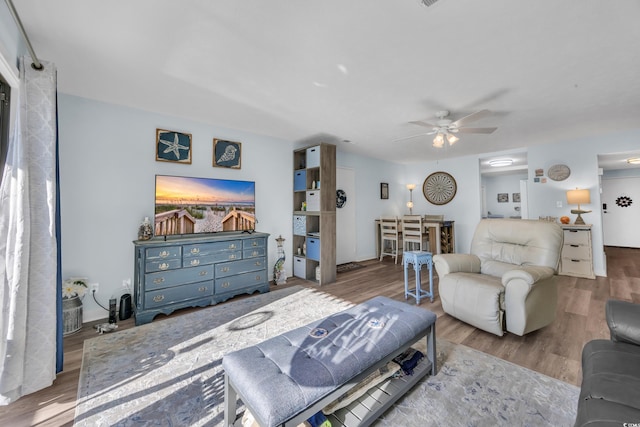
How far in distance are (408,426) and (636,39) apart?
3049 mm

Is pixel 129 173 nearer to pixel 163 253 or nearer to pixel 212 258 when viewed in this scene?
pixel 163 253

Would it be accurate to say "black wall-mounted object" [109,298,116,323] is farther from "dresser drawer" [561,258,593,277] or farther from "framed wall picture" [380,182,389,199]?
"dresser drawer" [561,258,593,277]

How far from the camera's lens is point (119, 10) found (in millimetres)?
1529

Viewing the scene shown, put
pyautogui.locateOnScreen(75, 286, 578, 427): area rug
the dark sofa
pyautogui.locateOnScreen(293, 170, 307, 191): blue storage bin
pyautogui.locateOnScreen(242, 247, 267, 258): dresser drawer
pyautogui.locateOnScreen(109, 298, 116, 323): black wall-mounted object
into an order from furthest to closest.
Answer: pyautogui.locateOnScreen(293, 170, 307, 191): blue storage bin
pyautogui.locateOnScreen(242, 247, 267, 258): dresser drawer
pyautogui.locateOnScreen(109, 298, 116, 323): black wall-mounted object
pyautogui.locateOnScreen(75, 286, 578, 427): area rug
the dark sofa

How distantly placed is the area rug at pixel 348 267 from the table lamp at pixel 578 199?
3.74 metres

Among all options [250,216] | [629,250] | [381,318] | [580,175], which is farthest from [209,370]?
[629,250]

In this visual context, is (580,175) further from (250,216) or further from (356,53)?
(250,216)

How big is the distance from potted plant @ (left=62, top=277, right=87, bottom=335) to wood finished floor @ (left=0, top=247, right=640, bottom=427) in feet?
0.32

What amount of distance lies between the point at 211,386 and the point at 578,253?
560 centimetres

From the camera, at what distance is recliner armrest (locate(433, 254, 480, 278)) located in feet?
8.75

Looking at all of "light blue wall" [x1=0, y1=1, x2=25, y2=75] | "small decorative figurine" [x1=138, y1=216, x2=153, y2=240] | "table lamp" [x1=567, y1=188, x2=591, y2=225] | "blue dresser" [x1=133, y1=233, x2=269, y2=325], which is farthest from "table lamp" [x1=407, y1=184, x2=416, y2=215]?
"light blue wall" [x1=0, y1=1, x2=25, y2=75]

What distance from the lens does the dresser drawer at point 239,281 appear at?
3.07 meters

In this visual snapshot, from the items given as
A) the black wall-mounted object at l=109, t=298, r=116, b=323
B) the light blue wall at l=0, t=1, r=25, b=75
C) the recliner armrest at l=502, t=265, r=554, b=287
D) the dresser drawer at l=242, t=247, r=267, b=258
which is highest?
the light blue wall at l=0, t=1, r=25, b=75

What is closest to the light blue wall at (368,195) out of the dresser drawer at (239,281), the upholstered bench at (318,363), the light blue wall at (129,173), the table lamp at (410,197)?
the table lamp at (410,197)
